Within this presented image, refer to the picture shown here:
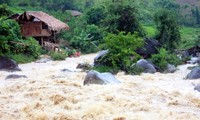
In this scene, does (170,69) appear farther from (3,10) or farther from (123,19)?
(3,10)

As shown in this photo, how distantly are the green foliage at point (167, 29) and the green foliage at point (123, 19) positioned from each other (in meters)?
1.49

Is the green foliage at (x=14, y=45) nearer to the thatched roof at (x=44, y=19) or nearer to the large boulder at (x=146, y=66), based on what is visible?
the thatched roof at (x=44, y=19)

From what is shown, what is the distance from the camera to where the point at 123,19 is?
21984 millimetres

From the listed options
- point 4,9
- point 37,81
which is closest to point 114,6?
point 4,9

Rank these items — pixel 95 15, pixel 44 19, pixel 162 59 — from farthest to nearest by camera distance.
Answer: pixel 95 15, pixel 44 19, pixel 162 59

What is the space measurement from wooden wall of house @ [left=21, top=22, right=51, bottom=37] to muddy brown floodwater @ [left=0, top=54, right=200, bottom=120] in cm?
1210

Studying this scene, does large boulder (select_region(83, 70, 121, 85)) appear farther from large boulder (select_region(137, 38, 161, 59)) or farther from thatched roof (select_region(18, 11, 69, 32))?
thatched roof (select_region(18, 11, 69, 32))

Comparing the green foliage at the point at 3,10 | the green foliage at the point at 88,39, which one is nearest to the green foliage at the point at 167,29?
the green foliage at the point at 88,39

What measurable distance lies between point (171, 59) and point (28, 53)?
8260mm

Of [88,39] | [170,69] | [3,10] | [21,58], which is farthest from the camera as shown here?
[88,39]

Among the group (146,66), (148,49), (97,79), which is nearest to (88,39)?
(148,49)

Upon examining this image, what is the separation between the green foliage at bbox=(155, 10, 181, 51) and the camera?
67.7ft

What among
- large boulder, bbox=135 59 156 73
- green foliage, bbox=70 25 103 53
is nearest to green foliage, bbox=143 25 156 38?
green foliage, bbox=70 25 103 53

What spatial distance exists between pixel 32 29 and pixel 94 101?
16334 mm
